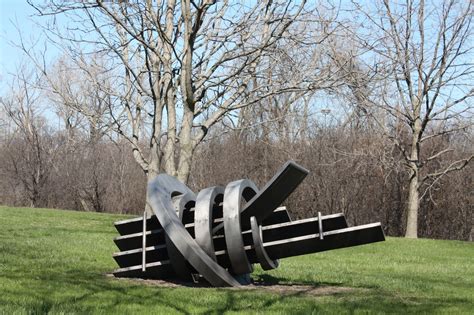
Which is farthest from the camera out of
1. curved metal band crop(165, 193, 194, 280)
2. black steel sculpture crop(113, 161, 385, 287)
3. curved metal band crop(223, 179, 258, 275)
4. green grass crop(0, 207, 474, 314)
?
curved metal band crop(165, 193, 194, 280)

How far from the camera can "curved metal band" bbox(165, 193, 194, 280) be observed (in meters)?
7.47

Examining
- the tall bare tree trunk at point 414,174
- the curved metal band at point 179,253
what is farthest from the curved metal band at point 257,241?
the tall bare tree trunk at point 414,174

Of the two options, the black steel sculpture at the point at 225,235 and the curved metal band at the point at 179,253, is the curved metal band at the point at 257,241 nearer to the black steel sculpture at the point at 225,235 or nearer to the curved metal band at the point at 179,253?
the black steel sculpture at the point at 225,235

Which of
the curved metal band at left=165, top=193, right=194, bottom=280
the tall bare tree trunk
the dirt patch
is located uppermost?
the tall bare tree trunk

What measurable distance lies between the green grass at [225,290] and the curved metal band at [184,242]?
206 millimetres

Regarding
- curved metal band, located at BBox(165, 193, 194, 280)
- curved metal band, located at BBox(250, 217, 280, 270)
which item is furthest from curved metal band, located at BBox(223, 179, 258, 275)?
curved metal band, located at BBox(165, 193, 194, 280)

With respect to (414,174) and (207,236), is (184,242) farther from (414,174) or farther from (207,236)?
(414,174)

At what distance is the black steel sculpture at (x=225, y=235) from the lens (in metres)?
7.23

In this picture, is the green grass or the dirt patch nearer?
the green grass

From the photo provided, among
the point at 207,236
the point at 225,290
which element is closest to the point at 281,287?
the point at 225,290

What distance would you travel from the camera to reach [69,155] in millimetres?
37812

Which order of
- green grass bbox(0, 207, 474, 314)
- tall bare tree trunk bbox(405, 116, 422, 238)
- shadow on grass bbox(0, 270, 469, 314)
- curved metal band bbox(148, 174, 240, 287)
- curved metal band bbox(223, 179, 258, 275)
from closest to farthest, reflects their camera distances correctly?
shadow on grass bbox(0, 270, 469, 314), green grass bbox(0, 207, 474, 314), curved metal band bbox(148, 174, 240, 287), curved metal band bbox(223, 179, 258, 275), tall bare tree trunk bbox(405, 116, 422, 238)

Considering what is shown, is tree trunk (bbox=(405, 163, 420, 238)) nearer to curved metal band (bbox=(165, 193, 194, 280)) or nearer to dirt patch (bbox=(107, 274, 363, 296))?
dirt patch (bbox=(107, 274, 363, 296))

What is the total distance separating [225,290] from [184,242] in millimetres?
772
